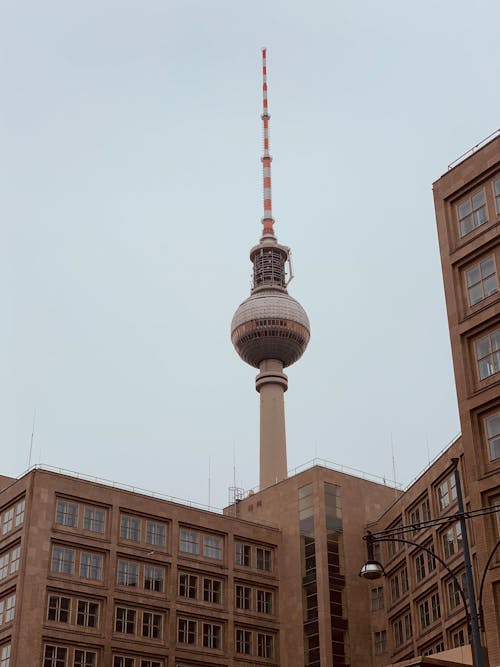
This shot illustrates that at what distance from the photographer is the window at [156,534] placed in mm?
80500

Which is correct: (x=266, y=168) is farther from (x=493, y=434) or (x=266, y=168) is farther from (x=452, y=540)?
(x=493, y=434)

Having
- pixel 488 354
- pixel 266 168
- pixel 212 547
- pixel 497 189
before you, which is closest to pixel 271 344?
pixel 266 168

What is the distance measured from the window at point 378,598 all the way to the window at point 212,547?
13337 millimetres

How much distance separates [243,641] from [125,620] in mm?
11241

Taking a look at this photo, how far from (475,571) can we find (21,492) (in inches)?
1362

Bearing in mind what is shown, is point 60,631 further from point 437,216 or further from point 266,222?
point 266,222

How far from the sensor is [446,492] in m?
71.3

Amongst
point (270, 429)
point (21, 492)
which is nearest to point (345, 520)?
point (21, 492)

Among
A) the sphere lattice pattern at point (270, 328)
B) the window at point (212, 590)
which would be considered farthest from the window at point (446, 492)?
the sphere lattice pattern at point (270, 328)

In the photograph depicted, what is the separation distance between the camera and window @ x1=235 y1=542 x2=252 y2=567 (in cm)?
8500

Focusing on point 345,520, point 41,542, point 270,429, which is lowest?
point 41,542

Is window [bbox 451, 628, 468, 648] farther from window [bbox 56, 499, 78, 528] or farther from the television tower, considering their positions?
the television tower

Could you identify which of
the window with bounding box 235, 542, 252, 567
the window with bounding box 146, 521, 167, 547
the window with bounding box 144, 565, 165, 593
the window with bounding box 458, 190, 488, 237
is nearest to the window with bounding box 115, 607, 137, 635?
the window with bounding box 144, 565, 165, 593

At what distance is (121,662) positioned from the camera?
2918 inches
